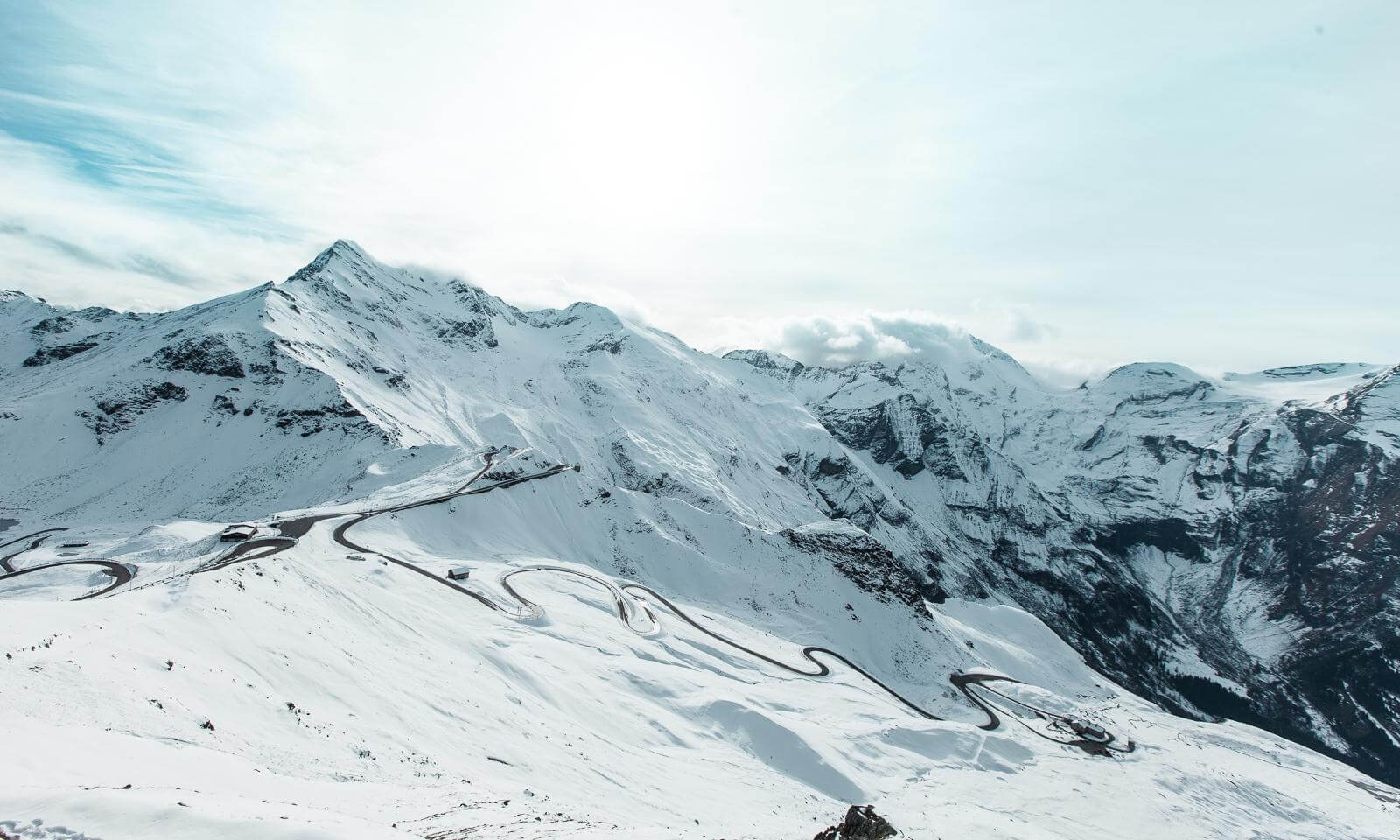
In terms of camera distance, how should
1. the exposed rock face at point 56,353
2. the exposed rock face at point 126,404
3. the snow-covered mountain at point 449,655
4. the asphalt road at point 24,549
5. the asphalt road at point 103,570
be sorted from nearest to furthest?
the snow-covered mountain at point 449,655, the asphalt road at point 103,570, the asphalt road at point 24,549, the exposed rock face at point 126,404, the exposed rock face at point 56,353

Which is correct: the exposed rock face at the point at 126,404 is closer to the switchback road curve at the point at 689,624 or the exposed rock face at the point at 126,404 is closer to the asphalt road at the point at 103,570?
the asphalt road at the point at 103,570

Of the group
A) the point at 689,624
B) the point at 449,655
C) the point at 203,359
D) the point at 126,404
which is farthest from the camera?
the point at 203,359

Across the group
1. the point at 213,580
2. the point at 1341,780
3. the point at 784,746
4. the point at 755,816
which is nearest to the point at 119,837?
the point at 755,816

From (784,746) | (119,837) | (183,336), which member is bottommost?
(784,746)

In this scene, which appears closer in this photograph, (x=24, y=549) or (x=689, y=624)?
(x=689, y=624)

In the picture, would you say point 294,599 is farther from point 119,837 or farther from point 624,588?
point 624,588

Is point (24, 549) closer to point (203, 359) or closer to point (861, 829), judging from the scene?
point (203, 359)

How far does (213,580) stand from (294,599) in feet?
14.9

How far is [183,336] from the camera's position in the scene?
447ft

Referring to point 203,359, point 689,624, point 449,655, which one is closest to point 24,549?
point 203,359

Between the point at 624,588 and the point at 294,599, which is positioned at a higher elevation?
the point at 294,599

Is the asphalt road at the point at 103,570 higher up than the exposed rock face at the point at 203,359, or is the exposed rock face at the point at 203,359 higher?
the exposed rock face at the point at 203,359

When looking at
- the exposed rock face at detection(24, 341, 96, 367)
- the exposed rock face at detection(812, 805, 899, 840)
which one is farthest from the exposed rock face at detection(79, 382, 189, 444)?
the exposed rock face at detection(812, 805, 899, 840)

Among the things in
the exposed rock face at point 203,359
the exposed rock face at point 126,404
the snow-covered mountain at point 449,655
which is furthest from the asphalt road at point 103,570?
the exposed rock face at point 203,359
